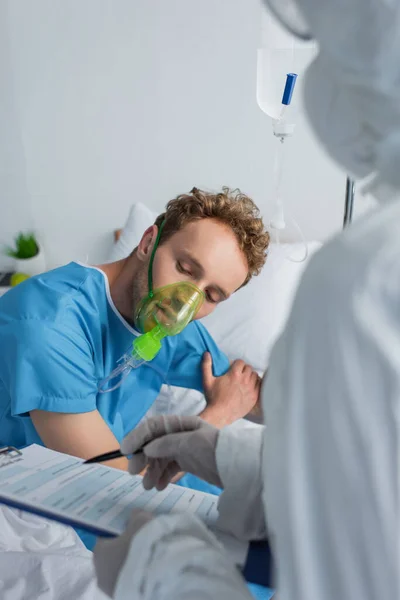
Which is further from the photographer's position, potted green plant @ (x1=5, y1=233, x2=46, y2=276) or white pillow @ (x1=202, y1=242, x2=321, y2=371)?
potted green plant @ (x1=5, y1=233, x2=46, y2=276)

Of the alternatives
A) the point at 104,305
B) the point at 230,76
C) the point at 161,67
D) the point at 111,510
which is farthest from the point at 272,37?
the point at 111,510

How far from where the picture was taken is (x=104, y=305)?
1208mm

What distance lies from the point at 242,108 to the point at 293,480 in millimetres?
1810

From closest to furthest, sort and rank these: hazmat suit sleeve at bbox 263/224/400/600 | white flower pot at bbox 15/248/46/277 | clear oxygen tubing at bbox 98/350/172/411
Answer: hazmat suit sleeve at bbox 263/224/400/600 < clear oxygen tubing at bbox 98/350/172/411 < white flower pot at bbox 15/248/46/277

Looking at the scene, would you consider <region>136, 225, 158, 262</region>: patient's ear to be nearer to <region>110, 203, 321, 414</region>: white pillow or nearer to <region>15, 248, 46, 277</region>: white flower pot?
<region>110, 203, 321, 414</region>: white pillow

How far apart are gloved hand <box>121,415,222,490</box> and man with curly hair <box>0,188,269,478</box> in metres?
0.38

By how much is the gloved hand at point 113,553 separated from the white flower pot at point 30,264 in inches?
73.7

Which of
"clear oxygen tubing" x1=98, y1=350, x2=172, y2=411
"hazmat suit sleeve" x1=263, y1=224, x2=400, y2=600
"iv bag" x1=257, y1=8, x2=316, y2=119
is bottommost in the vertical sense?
"clear oxygen tubing" x1=98, y1=350, x2=172, y2=411

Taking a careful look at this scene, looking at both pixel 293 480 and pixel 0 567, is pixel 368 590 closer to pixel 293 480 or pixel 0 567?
pixel 293 480

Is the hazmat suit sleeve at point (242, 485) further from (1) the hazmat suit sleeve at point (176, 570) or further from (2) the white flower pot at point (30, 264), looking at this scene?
(2) the white flower pot at point (30, 264)

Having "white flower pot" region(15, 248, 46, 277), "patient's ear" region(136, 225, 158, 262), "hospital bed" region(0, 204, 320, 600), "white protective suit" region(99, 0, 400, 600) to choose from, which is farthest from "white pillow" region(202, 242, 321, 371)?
"white protective suit" region(99, 0, 400, 600)

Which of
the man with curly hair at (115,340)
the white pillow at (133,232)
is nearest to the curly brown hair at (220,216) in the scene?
the man with curly hair at (115,340)

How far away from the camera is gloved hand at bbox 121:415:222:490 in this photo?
1.91 feet

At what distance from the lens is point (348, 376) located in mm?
334
